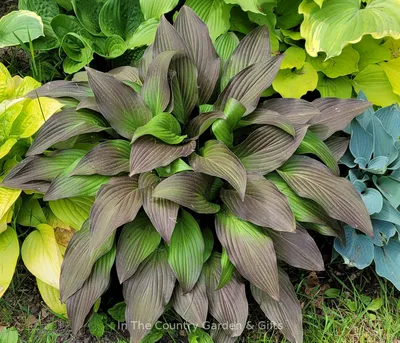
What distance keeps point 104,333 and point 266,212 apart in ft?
2.81

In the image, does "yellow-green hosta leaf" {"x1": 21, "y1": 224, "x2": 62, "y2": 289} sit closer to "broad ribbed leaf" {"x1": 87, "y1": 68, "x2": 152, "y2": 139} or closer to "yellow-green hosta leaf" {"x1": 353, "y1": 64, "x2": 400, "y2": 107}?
"broad ribbed leaf" {"x1": 87, "y1": 68, "x2": 152, "y2": 139}

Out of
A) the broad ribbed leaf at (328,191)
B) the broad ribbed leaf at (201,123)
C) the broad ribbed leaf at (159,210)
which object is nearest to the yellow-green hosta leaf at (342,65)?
the broad ribbed leaf at (328,191)

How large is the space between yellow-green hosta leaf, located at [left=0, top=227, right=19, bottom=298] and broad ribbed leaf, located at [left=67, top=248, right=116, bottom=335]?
0.91 feet

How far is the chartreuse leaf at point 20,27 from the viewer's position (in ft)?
8.05

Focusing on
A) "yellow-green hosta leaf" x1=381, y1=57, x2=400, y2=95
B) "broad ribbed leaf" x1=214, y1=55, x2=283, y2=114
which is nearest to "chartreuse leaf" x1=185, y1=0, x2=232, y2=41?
"broad ribbed leaf" x1=214, y1=55, x2=283, y2=114

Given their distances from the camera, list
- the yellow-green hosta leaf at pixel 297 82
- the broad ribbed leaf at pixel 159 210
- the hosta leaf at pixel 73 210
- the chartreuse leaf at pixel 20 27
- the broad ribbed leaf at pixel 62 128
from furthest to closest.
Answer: the chartreuse leaf at pixel 20 27
the yellow-green hosta leaf at pixel 297 82
the hosta leaf at pixel 73 210
the broad ribbed leaf at pixel 62 128
the broad ribbed leaf at pixel 159 210

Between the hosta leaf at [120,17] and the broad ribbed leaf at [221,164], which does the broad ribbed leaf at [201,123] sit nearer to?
the broad ribbed leaf at [221,164]

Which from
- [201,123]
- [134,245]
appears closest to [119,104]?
[201,123]

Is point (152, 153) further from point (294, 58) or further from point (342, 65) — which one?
point (342, 65)

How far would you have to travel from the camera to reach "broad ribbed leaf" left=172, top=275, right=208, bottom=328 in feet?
6.35

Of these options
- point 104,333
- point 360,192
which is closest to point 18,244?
point 104,333

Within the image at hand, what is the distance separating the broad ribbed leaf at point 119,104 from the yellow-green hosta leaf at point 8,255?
2.03 ft

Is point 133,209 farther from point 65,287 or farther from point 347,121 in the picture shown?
point 347,121

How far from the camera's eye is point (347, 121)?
2143 millimetres
